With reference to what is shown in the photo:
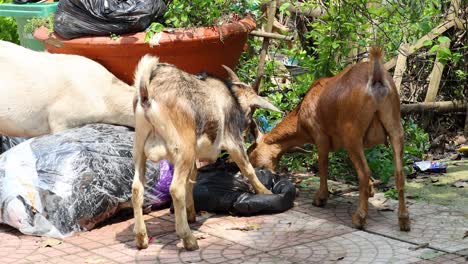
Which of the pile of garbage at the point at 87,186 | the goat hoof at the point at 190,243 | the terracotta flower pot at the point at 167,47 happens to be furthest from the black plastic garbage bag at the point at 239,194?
the terracotta flower pot at the point at 167,47

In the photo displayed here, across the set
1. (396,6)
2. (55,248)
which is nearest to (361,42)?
(396,6)

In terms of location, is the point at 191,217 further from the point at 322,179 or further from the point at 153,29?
the point at 153,29

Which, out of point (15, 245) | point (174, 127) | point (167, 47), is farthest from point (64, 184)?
point (167, 47)

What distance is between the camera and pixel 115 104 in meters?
7.70

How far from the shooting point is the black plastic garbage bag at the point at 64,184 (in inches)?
262

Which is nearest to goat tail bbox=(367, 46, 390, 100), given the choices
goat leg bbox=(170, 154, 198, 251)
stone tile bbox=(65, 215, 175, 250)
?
goat leg bbox=(170, 154, 198, 251)

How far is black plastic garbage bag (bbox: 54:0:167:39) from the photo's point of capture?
7.95 meters

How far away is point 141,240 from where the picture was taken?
6211 millimetres

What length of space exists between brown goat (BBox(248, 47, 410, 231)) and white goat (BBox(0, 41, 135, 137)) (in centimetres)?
188

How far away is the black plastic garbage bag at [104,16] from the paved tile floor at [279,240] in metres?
1.97

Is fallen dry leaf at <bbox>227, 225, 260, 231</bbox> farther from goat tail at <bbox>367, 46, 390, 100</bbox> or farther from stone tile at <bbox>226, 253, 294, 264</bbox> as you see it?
goat tail at <bbox>367, 46, 390, 100</bbox>

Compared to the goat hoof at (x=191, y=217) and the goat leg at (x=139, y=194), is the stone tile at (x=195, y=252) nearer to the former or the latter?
the goat leg at (x=139, y=194)

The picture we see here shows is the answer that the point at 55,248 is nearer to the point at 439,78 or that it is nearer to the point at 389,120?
the point at 389,120

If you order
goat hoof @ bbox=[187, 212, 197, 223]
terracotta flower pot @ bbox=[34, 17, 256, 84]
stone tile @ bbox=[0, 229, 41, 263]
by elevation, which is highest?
terracotta flower pot @ bbox=[34, 17, 256, 84]
